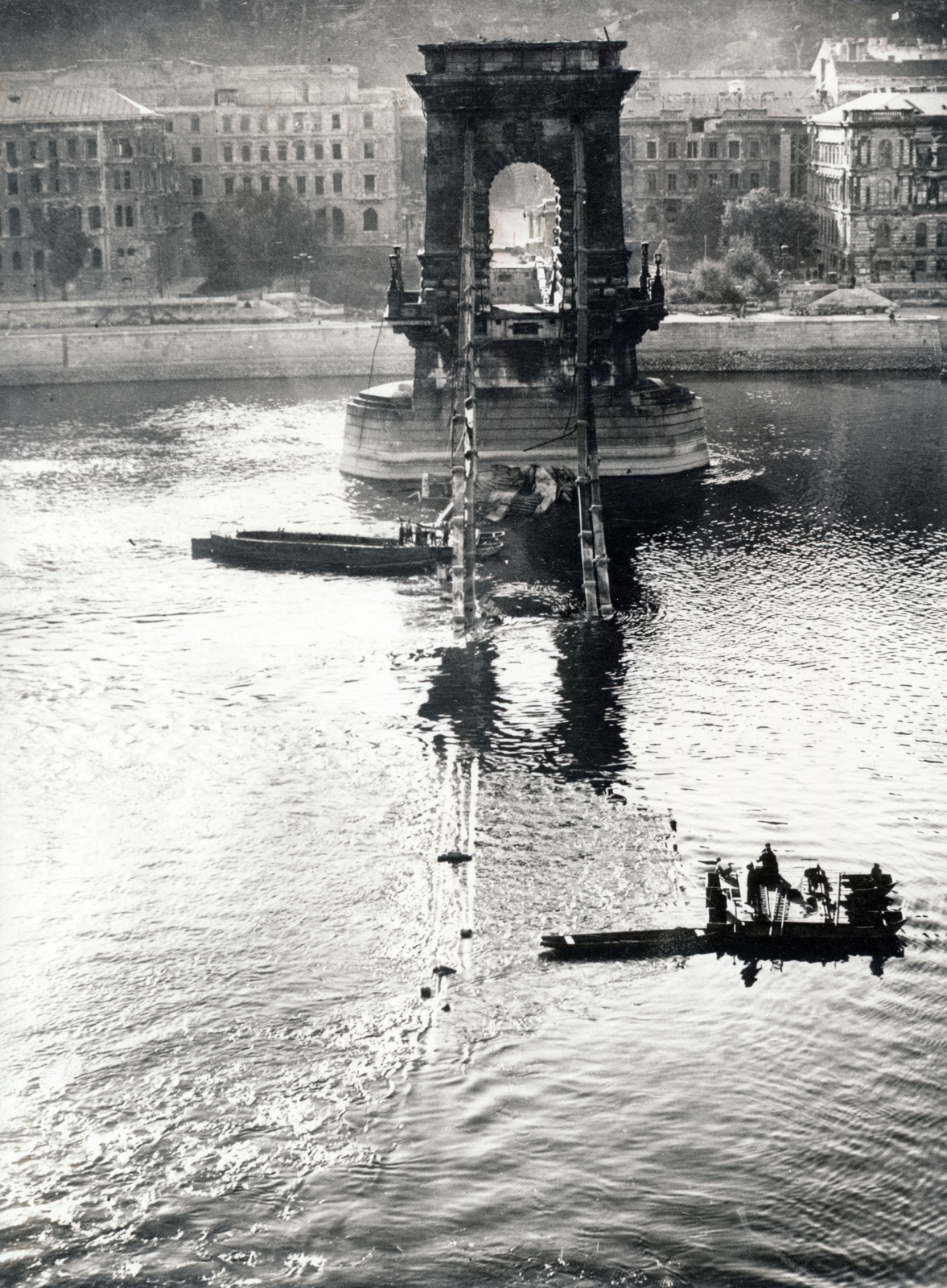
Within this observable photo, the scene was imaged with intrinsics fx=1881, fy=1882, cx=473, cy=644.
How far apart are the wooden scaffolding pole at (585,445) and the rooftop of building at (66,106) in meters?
48.9

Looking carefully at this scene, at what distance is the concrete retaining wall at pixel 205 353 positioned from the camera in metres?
93.2

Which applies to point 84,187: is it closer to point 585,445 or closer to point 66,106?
point 66,106

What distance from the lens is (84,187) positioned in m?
108

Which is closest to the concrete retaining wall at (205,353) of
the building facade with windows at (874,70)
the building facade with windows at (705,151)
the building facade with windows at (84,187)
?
the building facade with windows at (84,187)

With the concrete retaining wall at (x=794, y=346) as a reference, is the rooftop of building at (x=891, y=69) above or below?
above

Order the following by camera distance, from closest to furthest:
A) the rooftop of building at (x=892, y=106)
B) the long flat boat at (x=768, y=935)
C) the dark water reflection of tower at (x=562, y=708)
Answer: the long flat boat at (x=768, y=935) < the dark water reflection of tower at (x=562, y=708) < the rooftop of building at (x=892, y=106)

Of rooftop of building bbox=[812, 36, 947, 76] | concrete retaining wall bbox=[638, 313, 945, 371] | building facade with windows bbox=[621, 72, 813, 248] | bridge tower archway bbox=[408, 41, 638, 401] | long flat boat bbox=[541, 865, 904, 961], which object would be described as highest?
rooftop of building bbox=[812, 36, 947, 76]

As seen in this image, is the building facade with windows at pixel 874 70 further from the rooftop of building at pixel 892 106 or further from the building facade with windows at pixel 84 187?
the building facade with windows at pixel 84 187

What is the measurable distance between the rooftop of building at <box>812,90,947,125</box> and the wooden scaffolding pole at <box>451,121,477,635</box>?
4977 centimetres

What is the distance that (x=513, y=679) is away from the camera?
42.3m

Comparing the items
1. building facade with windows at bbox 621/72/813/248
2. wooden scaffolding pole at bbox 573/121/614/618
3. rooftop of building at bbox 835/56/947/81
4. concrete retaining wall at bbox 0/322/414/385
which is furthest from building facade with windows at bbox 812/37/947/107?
wooden scaffolding pole at bbox 573/121/614/618

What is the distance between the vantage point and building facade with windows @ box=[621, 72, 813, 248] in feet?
399

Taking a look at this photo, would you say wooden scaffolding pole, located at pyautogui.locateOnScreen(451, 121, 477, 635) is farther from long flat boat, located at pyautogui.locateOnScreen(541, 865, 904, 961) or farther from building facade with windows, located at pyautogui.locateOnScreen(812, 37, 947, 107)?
building facade with windows, located at pyautogui.locateOnScreen(812, 37, 947, 107)

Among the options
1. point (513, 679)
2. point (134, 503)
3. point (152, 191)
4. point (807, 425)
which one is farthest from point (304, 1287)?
point (152, 191)
